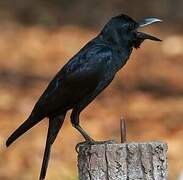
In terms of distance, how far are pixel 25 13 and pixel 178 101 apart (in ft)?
12.2

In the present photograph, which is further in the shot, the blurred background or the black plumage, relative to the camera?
the blurred background

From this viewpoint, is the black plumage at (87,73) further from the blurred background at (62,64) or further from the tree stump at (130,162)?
the blurred background at (62,64)

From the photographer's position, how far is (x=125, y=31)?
6.81 metres

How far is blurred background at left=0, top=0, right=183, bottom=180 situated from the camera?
33.3 feet

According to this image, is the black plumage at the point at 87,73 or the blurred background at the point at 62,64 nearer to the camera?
the black plumage at the point at 87,73

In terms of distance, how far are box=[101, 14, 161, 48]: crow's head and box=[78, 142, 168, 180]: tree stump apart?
1.11 meters

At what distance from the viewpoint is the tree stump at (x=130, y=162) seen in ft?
19.0

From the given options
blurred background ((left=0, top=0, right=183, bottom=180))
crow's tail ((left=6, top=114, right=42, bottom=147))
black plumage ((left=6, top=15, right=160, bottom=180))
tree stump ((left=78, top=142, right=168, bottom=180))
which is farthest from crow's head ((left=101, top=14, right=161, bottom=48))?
blurred background ((left=0, top=0, right=183, bottom=180))

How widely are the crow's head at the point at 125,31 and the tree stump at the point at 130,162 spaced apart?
1.11 m

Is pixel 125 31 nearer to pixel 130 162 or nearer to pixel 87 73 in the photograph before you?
pixel 87 73

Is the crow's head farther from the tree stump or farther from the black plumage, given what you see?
the tree stump

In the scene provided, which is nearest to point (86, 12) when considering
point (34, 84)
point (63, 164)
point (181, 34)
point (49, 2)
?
point (49, 2)

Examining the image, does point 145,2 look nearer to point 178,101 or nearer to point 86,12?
point 86,12

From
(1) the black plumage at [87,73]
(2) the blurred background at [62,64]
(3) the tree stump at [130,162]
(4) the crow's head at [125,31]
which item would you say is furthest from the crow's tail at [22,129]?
(2) the blurred background at [62,64]
